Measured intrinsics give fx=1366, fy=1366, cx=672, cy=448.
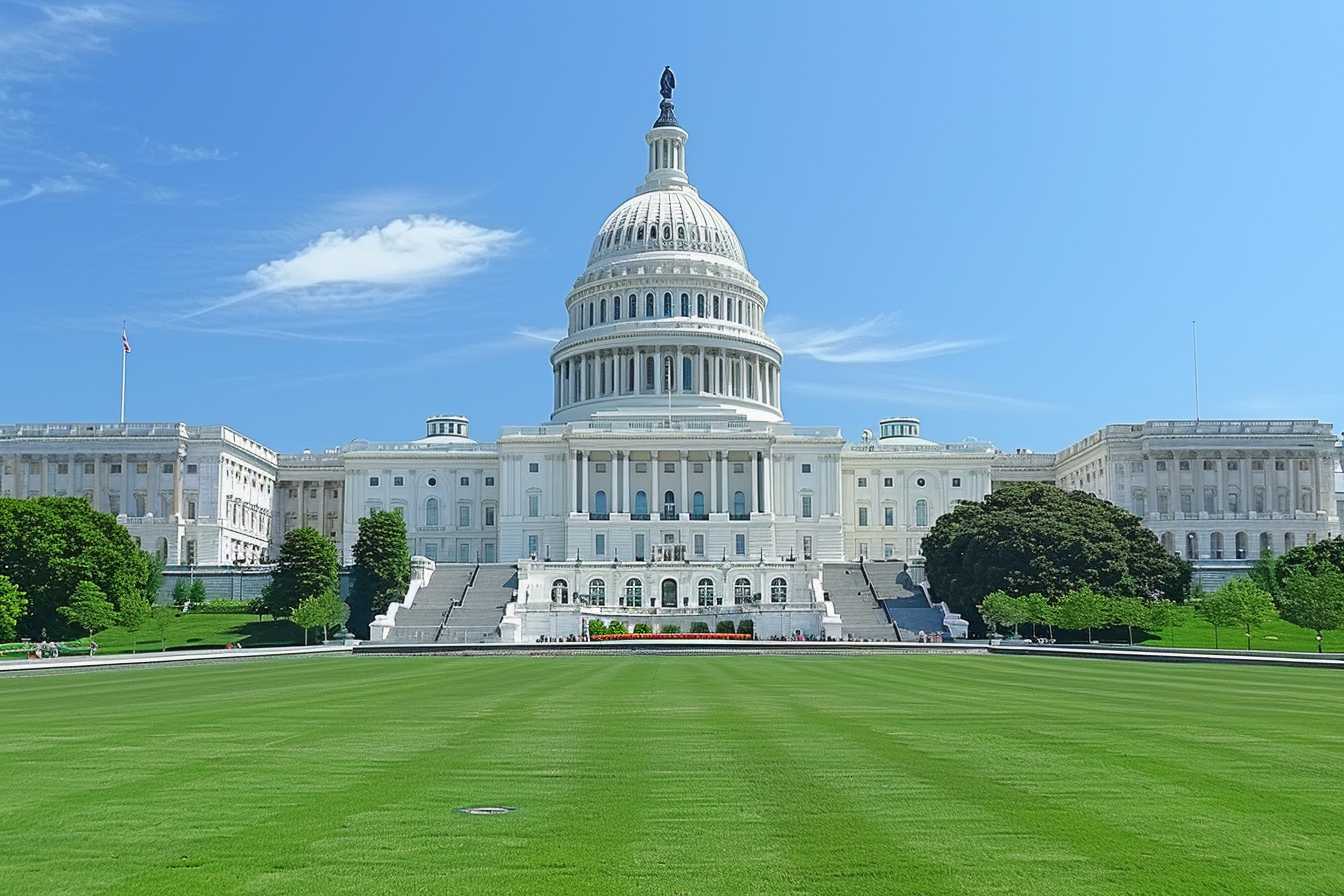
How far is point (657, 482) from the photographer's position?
14312 cm

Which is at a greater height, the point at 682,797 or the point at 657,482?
the point at 657,482

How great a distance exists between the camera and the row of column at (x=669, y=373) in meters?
155

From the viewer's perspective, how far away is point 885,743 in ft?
70.8

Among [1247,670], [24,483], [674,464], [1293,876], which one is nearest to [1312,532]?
[674,464]

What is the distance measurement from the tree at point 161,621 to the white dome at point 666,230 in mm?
76873

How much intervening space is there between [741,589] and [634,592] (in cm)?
968

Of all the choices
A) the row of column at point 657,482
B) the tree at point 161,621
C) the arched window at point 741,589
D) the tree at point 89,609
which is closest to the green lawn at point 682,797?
the tree at point 89,609

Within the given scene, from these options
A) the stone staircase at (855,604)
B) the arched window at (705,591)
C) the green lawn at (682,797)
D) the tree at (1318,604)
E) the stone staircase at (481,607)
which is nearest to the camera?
the green lawn at (682,797)

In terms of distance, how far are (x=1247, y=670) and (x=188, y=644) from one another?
237ft

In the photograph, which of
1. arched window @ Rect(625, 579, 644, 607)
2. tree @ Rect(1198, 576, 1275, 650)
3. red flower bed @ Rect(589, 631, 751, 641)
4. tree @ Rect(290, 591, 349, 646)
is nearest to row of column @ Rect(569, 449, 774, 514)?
arched window @ Rect(625, 579, 644, 607)

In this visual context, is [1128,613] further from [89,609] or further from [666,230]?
[666,230]

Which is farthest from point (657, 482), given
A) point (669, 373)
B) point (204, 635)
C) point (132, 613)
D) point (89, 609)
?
point (89, 609)

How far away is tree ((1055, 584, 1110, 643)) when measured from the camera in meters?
81.7

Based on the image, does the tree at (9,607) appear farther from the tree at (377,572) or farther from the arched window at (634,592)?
the arched window at (634,592)
